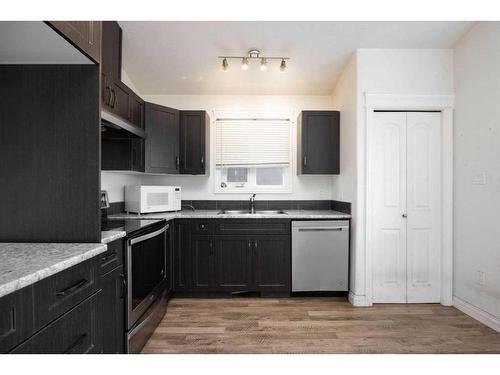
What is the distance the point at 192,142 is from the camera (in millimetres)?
3504

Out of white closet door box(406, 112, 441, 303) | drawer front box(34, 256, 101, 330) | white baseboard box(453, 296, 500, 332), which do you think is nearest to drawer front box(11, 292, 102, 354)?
drawer front box(34, 256, 101, 330)

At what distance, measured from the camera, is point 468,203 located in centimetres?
272

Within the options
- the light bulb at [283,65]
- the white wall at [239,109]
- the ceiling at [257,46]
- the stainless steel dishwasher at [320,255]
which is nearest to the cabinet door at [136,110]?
the ceiling at [257,46]

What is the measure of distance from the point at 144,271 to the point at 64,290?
3.28 ft

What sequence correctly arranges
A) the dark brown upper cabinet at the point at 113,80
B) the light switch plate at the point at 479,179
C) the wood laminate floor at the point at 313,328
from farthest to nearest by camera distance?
1. the light switch plate at the point at 479,179
2. the dark brown upper cabinet at the point at 113,80
3. the wood laminate floor at the point at 313,328

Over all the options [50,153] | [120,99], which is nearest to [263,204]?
[120,99]

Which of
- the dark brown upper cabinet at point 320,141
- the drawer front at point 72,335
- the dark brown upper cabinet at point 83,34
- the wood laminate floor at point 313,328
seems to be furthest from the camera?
the dark brown upper cabinet at point 320,141

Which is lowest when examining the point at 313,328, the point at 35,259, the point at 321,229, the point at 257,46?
the point at 313,328

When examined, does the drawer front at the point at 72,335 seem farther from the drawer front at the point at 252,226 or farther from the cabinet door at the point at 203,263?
the drawer front at the point at 252,226

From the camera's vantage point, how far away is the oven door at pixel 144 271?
1949 millimetres

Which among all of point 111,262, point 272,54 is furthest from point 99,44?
point 272,54

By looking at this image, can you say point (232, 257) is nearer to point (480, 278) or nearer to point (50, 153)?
point (50, 153)

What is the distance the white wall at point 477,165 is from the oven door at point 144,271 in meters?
2.89

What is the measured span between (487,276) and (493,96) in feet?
5.09
